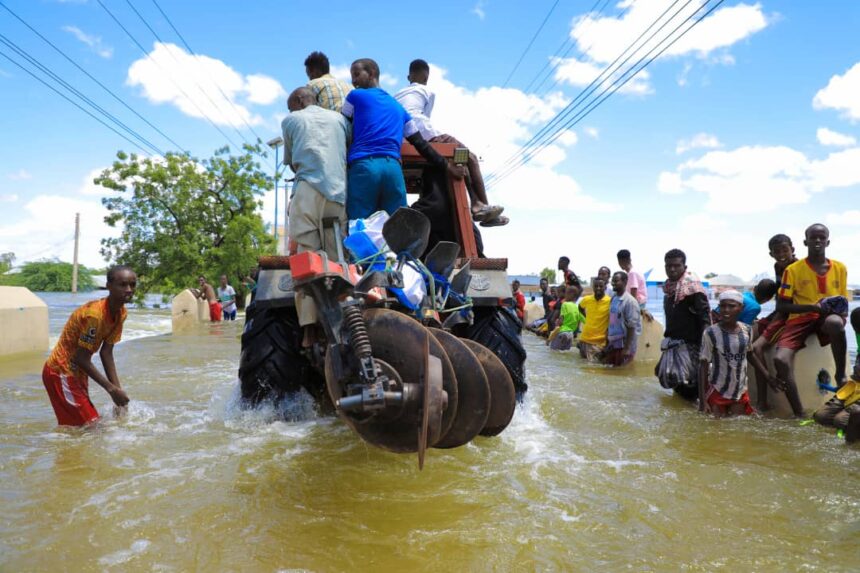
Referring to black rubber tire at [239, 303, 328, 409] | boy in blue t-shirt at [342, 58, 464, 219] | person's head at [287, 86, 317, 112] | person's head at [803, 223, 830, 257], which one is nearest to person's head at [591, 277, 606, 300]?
person's head at [803, 223, 830, 257]

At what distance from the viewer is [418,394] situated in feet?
7.67

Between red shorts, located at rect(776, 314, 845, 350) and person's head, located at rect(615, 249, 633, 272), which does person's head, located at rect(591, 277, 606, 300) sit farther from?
red shorts, located at rect(776, 314, 845, 350)

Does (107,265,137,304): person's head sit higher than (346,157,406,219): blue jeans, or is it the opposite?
(346,157,406,219): blue jeans

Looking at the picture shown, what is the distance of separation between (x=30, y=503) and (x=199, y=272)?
2520 centimetres

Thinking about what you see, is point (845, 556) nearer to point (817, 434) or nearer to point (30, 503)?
point (817, 434)

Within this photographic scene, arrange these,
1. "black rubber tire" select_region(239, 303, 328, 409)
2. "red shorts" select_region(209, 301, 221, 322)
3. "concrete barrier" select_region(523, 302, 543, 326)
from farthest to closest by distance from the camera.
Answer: "red shorts" select_region(209, 301, 221, 322) < "concrete barrier" select_region(523, 302, 543, 326) < "black rubber tire" select_region(239, 303, 328, 409)

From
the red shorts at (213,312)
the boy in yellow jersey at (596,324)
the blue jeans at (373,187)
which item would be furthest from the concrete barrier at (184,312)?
the blue jeans at (373,187)

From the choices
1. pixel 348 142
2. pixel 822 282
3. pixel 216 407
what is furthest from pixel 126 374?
pixel 822 282

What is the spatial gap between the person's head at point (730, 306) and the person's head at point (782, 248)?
95 centimetres

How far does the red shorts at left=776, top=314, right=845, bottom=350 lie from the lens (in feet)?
16.9

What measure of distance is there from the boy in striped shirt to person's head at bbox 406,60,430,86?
3.22m

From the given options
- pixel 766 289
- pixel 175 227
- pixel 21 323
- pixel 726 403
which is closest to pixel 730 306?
pixel 726 403

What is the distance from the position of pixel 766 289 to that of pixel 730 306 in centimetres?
114

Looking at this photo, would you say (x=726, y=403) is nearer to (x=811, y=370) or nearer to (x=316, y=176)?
(x=811, y=370)
